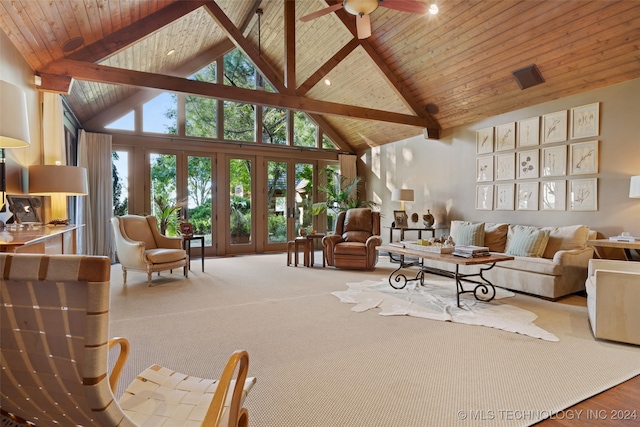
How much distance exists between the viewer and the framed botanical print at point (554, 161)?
4.79 meters

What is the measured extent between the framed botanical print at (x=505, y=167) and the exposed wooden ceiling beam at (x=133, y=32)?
523 centimetres

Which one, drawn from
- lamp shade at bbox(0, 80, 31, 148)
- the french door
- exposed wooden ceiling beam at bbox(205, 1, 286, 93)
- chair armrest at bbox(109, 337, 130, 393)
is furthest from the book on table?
the french door

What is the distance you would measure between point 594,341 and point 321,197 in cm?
667

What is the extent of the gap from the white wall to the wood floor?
3083 mm

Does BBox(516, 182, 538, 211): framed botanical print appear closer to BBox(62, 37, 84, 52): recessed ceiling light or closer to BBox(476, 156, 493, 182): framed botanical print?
BBox(476, 156, 493, 182): framed botanical print

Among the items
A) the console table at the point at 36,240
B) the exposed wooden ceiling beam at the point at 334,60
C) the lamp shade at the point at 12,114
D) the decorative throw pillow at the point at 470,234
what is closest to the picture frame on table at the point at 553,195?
the decorative throw pillow at the point at 470,234

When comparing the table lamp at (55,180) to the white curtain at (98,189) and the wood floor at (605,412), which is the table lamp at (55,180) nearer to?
the white curtain at (98,189)

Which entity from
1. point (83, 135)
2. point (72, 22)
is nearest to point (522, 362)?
point (72, 22)

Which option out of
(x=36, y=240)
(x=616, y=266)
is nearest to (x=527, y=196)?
(x=616, y=266)

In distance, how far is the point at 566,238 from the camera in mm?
4387

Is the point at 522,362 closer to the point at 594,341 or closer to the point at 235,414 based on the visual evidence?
the point at 594,341

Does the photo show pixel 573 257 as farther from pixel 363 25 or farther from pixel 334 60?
pixel 334 60

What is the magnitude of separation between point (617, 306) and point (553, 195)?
106 inches

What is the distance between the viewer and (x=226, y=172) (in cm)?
771
